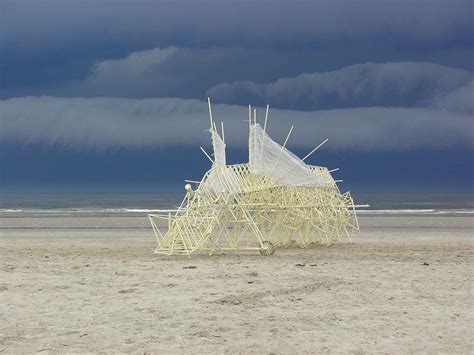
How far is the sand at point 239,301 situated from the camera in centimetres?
827

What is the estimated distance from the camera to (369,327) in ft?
29.2

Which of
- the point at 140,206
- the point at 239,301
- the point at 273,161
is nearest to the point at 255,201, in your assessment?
the point at 273,161

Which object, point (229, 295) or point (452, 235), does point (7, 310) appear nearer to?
point (229, 295)

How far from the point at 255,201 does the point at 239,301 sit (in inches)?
256

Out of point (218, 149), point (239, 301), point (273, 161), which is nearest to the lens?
point (239, 301)

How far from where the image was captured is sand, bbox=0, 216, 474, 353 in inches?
325

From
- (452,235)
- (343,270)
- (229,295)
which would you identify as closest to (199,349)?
(229,295)

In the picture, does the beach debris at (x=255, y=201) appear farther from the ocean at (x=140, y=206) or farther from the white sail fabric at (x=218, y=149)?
the ocean at (x=140, y=206)

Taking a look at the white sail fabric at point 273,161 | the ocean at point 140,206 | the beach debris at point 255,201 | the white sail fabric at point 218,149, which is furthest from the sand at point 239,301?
the ocean at point 140,206

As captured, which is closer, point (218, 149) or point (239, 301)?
point (239, 301)

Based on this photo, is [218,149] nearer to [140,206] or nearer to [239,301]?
[239,301]

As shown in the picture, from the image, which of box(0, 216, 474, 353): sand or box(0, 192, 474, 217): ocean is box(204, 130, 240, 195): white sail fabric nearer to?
box(0, 216, 474, 353): sand

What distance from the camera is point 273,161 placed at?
1708 cm

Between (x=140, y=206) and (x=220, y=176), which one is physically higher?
(x=220, y=176)
